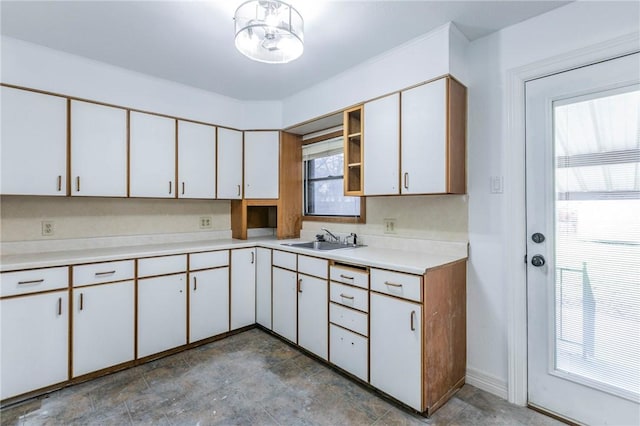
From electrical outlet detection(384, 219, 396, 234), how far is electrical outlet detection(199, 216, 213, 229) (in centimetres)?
199

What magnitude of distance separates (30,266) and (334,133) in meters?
2.72

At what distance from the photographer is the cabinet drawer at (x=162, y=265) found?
2549mm

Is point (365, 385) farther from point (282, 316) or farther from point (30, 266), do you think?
point (30, 266)

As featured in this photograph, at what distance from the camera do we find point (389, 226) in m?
2.79

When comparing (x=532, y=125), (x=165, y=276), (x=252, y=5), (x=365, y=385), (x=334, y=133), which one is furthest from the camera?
(x=334, y=133)

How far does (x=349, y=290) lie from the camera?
90.0 inches

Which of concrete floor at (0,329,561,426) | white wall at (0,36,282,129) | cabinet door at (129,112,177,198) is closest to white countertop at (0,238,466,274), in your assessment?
cabinet door at (129,112,177,198)

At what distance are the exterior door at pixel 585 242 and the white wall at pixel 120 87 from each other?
2.54m

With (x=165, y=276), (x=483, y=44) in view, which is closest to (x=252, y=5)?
(x=483, y=44)

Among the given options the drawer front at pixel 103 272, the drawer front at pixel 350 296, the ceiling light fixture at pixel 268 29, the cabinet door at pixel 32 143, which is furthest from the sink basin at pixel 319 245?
the cabinet door at pixel 32 143

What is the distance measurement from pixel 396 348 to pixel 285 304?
1223 millimetres

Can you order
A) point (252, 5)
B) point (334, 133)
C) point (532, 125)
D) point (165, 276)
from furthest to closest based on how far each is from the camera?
point (334, 133) → point (165, 276) → point (532, 125) → point (252, 5)

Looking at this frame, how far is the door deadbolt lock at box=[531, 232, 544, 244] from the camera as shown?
6.42ft

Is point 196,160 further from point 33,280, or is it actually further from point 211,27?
point 33,280
